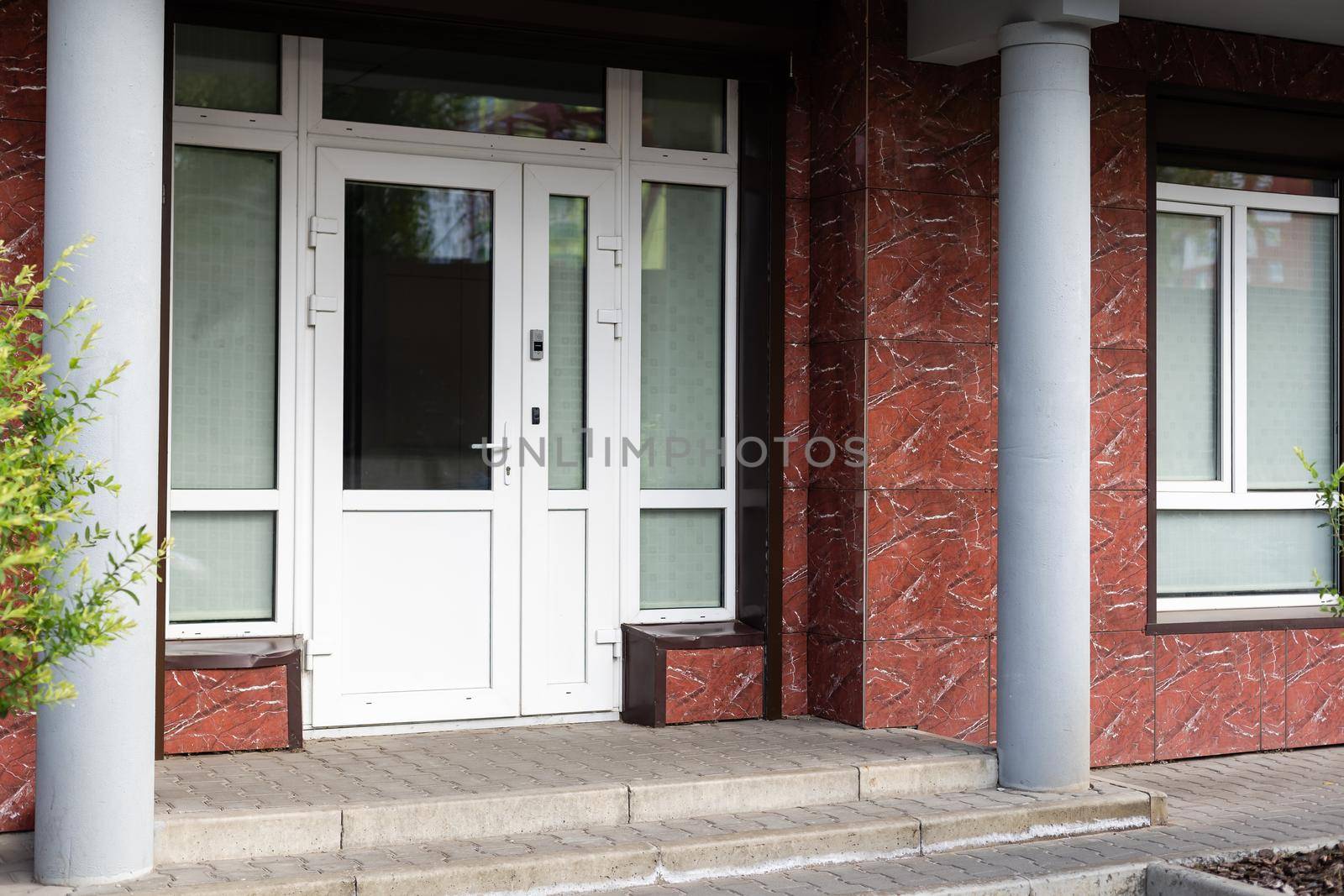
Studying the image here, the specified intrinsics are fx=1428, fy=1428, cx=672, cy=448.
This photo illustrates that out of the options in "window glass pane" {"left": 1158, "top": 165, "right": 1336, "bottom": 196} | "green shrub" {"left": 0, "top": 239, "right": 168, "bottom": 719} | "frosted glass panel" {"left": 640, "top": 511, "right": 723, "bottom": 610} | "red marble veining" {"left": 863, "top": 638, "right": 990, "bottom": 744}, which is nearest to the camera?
"green shrub" {"left": 0, "top": 239, "right": 168, "bottom": 719}

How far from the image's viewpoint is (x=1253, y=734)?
24.9 ft

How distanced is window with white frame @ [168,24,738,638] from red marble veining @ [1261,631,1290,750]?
2.92 meters

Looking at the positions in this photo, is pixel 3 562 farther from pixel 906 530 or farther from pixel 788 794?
pixel 906 530

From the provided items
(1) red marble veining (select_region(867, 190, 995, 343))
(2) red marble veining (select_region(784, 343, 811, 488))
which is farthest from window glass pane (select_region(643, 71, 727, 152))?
(2) red marble veining (select_region(784, 343, 811, 488))

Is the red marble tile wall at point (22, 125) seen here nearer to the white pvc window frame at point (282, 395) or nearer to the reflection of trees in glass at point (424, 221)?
the white pvc window frame at point (282, 395)

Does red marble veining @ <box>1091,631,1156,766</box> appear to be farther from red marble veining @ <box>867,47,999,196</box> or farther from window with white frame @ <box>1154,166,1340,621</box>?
red marble veining @ <box>867,47,999,196</box>

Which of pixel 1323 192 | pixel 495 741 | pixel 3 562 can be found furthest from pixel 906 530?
pixel 3 562

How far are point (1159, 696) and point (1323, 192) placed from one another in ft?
10.3

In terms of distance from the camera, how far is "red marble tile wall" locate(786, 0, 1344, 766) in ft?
22.3

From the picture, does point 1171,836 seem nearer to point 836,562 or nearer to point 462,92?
point 836,562

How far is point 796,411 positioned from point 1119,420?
1.68 m

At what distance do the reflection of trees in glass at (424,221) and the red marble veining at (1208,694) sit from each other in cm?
404

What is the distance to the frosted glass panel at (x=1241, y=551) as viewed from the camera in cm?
785

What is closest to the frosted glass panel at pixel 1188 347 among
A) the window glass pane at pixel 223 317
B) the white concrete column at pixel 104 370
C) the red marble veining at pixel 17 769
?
the window glass pane at pixel 223 317
